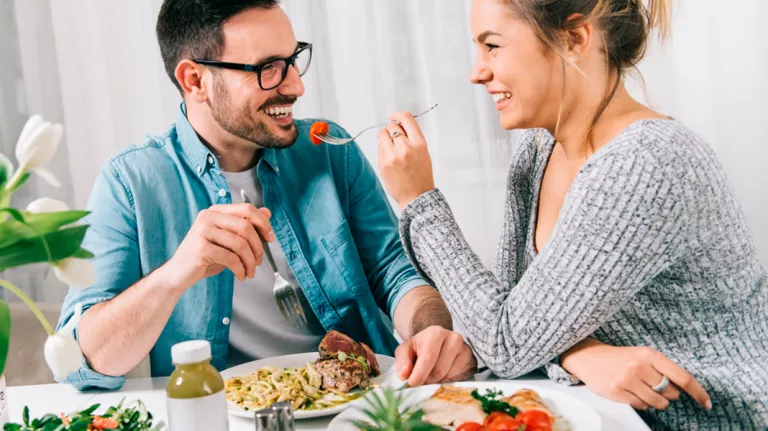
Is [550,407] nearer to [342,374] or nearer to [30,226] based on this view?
[342,374]

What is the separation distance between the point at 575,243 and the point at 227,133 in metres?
0.93

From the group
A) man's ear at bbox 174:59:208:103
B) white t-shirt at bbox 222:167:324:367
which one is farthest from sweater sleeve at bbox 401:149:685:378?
man's ear at bbox 174:59:208:103

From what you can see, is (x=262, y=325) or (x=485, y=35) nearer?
(x=485, y=35)

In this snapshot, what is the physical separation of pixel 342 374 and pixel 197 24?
0.93 m

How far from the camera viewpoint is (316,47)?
2.43 metres

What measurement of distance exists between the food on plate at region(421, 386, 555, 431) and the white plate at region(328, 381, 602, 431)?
3 centimetres

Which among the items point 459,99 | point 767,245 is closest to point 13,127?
point 459,99

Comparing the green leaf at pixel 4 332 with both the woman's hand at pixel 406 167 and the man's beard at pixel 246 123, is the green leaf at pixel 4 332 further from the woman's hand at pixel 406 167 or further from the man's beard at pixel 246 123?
the man's beard at pixel 246 123

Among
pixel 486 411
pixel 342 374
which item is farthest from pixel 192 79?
pixel 486 411

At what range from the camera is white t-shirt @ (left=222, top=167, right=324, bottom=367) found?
163cm

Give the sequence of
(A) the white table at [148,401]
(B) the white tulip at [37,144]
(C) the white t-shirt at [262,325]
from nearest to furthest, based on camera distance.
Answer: (B) the white tulip at [37,144]
(A) the white table at [148,401]
(C) the white t-shirt at [262,325]

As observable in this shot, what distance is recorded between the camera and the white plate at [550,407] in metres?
0.93

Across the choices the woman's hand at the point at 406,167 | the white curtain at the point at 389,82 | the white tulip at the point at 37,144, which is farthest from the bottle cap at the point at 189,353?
the white curtain at the point at 389,82

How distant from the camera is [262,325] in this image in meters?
1.65
